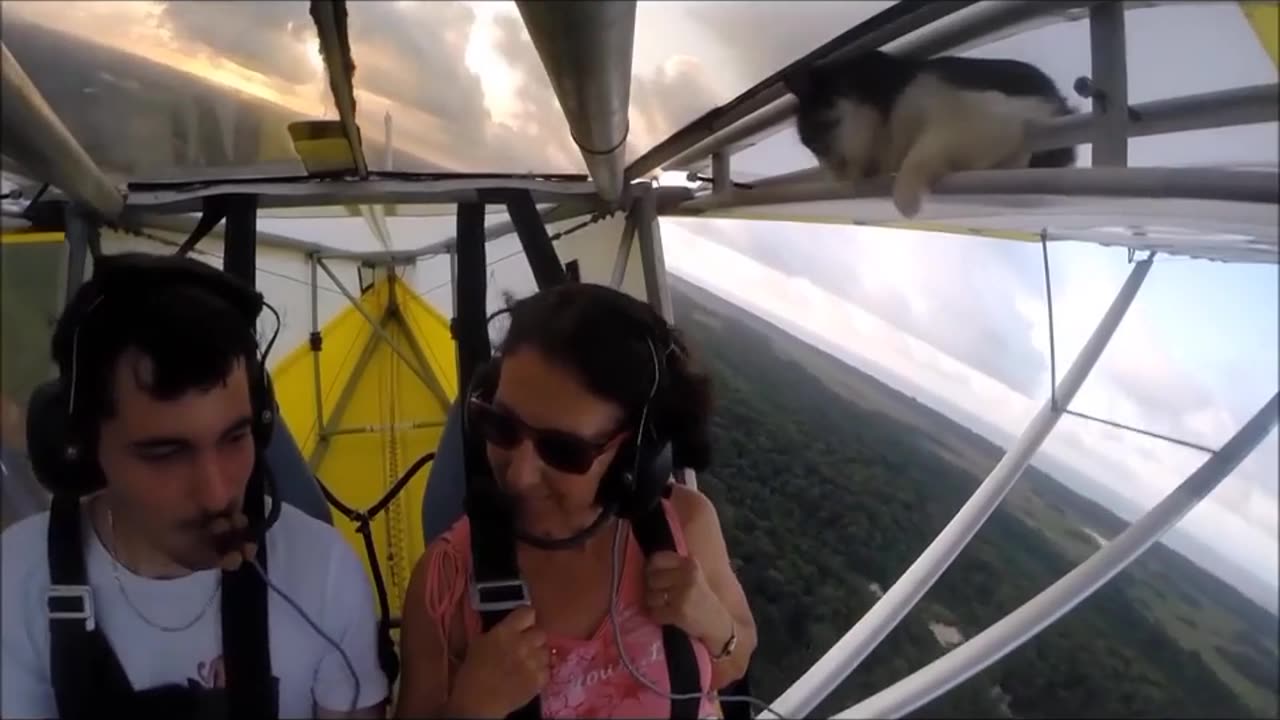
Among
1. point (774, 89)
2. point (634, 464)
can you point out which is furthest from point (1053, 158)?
point (634, 464)

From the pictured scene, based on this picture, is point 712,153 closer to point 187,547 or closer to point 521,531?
point 521,531

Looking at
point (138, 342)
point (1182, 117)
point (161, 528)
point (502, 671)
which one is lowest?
point (502, 671)

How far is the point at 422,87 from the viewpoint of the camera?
2.53ft

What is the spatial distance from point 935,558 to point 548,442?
601 mm

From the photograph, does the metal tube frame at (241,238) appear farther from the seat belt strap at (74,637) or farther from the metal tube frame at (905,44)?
the metal tube frame at (905,44)

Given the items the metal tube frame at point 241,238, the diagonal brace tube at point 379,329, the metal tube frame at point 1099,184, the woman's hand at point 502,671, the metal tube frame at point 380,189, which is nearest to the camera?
the metal tube frame at point 1099,184

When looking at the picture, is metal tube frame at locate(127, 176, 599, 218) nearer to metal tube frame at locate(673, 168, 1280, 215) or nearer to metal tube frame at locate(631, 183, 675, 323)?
metal tube frame at locate(631, 183, 675, 323)

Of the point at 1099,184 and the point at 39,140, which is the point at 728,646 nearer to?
the point at 1099,184

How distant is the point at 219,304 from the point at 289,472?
15cm

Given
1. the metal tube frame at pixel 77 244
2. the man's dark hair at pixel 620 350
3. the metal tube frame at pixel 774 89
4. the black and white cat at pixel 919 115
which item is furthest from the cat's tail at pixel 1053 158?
the metal tube frame at pixel 77 244

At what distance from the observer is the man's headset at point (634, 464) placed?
56cm

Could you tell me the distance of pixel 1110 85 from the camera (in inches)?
19.6

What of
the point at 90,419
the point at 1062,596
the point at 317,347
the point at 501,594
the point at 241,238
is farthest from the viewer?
the point at 1062,596

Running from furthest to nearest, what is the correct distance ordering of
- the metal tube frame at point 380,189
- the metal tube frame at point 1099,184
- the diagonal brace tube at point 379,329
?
the diagonal brace tube at point 379,329 < the metal tube frame at point 380,189 < the metal tube frame at point 1099,184
